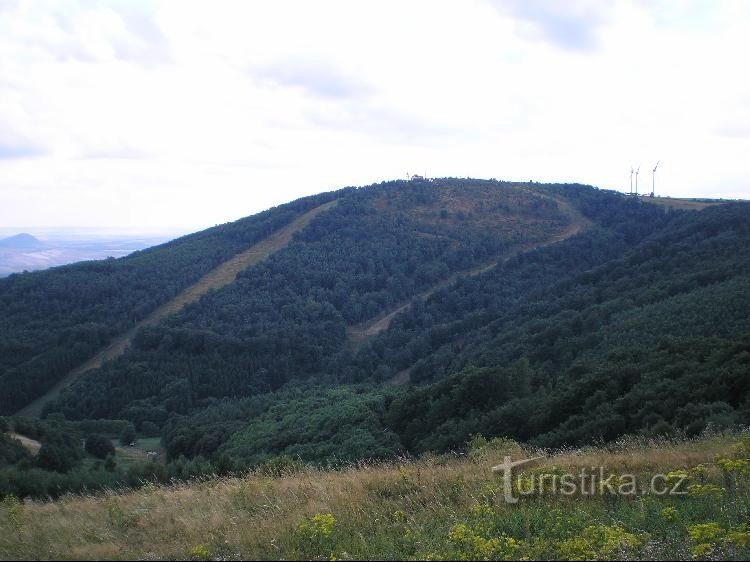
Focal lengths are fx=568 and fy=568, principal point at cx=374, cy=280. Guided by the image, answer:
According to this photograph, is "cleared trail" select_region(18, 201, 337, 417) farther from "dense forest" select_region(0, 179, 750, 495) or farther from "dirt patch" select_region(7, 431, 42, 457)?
"dirt patch" select_region(7, 431, 42, 457)

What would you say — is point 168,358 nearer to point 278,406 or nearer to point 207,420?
point 207,420

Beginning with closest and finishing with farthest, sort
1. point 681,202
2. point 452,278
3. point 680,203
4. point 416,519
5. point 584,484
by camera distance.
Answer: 1. point 416,519
2. point 584,484
3. point 452,278
4. point 680,203
5. point 681,202

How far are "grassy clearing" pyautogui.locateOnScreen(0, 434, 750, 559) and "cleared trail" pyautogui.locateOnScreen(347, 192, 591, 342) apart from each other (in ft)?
184

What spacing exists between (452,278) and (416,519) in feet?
220

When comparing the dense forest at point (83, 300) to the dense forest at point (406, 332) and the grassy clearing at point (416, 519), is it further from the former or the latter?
the grassy clearing at point (416, 519)

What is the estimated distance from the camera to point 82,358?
189 feet

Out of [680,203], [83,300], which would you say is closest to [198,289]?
[83,300]

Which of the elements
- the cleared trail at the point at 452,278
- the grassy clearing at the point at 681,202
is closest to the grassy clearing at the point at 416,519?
the cleared trail at the point at 452,278

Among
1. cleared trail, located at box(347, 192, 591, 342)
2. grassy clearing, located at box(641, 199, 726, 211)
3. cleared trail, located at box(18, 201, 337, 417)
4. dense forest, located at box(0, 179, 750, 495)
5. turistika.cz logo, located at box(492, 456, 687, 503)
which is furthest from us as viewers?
grassy clearing, located at box(641, 199, 726, 211)

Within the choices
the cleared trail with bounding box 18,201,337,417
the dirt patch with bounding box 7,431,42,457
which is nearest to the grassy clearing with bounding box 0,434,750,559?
the dirt patch with bounding box 7,431,42,457

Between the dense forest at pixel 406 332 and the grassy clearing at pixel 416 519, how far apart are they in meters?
2.82

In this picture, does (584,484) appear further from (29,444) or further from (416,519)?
(29,444)

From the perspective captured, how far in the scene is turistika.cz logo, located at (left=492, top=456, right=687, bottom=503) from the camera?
6.63 metres

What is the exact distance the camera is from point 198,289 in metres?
Result: 71.4
